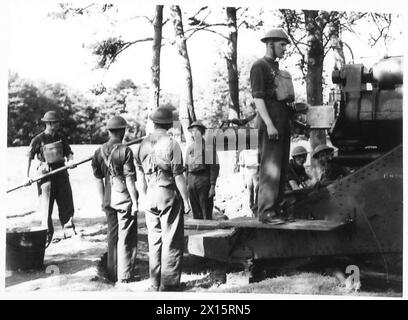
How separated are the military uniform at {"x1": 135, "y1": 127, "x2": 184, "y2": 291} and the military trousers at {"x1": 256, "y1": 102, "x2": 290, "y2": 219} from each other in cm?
77

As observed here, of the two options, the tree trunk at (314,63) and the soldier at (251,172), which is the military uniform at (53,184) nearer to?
the soldier at (251,172)

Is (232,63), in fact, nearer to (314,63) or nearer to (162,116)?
(314,63)

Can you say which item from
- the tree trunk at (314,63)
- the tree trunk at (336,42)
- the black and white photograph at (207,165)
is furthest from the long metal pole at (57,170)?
the tree trunk at (336,42)

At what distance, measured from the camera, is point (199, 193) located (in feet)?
23.3

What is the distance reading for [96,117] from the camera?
6625 millimetres

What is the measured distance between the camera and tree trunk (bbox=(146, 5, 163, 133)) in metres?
6.77

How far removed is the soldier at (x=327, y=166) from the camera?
680cm

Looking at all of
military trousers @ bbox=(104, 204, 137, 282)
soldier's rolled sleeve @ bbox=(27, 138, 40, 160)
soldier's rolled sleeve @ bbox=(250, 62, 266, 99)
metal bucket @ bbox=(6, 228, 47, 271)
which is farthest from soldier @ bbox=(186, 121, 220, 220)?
metal bucket @ bbox=(6, 228, 47, 271)

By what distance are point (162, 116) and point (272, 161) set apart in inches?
44.4

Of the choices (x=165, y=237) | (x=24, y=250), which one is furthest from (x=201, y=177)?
(x=24, y=250)

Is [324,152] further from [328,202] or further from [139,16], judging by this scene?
[139,16]
